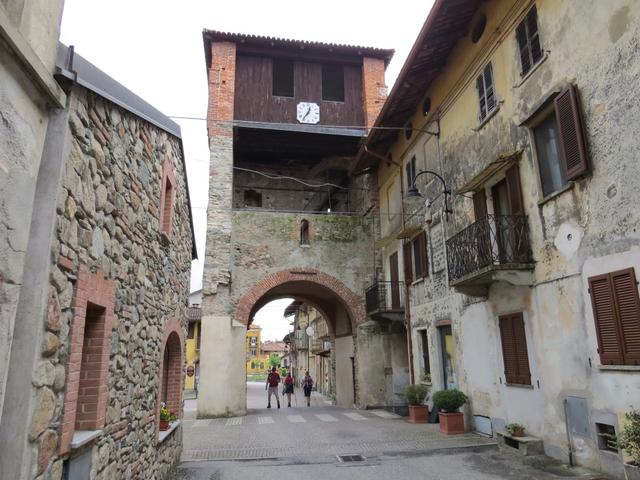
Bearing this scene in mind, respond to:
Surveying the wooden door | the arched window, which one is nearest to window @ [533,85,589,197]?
A: the wooden door

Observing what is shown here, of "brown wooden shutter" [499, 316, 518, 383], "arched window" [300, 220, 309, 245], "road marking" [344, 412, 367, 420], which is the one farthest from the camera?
"arched window" [300, 220, 309, 245]

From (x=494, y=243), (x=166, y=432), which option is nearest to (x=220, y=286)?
(x=166, y=432)

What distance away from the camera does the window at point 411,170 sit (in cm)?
1433

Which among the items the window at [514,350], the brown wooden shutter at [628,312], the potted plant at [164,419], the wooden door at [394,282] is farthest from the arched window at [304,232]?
the brown wooden shutter at [628,312]

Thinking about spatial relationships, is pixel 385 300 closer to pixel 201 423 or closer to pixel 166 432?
pixel 201 423

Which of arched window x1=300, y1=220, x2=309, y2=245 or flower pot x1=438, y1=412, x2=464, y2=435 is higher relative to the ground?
arched window x1=300, y1=220, x2=309, y2=245

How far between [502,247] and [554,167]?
170 cm

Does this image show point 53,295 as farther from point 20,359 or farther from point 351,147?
point 351,147

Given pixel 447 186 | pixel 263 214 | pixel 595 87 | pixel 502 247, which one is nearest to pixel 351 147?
pixel 263 214

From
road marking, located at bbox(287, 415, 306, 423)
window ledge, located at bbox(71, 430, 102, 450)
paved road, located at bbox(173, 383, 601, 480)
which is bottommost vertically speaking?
road marking, located at bbox(287, 415, 306, 423)

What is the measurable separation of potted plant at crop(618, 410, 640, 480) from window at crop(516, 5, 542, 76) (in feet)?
19.2

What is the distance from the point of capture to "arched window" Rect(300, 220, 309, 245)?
56.6 feet

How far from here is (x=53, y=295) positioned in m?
2.98

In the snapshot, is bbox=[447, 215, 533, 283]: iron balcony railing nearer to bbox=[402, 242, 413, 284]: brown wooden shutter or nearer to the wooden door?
bbox=[402, 242, 413, 284]: brown wooden shutter
